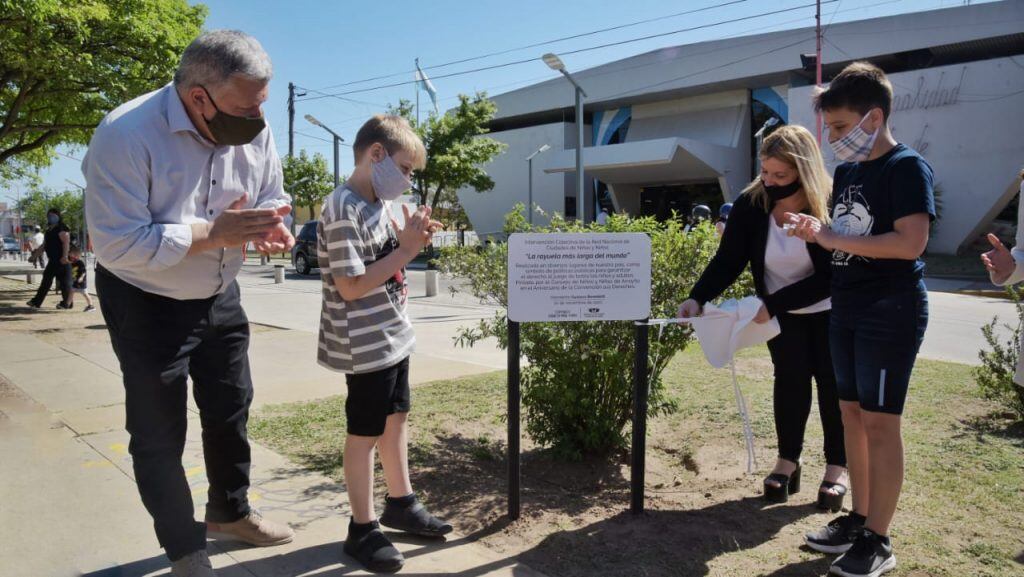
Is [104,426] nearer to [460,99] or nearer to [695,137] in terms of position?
[460,99]

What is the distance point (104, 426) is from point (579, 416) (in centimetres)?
305

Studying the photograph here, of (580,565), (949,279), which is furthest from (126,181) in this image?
(949,279)

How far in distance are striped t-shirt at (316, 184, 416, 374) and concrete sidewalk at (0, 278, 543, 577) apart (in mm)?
786

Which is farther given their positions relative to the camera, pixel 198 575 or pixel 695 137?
pixel 695 137

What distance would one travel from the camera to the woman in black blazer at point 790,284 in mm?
3209

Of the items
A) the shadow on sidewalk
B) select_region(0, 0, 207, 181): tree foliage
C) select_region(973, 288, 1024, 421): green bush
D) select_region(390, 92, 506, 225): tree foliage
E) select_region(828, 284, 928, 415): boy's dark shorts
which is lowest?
the shadow on sidewalk

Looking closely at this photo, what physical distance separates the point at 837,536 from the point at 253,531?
237 centimetres

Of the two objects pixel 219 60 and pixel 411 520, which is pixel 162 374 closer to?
pixel 219 60

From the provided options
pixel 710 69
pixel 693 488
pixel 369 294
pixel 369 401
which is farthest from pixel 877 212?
pixel 710 69

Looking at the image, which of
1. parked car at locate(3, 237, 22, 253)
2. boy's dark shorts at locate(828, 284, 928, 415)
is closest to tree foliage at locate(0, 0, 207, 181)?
boy's dark shorts at locate(828, 284, 928, 415)

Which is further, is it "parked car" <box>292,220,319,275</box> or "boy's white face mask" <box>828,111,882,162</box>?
"parked car" <box>292,220,319,275</box>

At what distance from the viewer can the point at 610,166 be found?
34562mm

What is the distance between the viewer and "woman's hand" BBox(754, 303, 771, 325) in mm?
3242

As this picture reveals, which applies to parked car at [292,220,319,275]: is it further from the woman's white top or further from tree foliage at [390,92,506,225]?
the woman's white top
